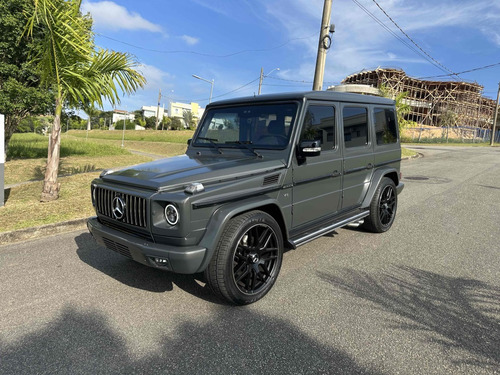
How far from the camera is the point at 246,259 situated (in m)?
2.92

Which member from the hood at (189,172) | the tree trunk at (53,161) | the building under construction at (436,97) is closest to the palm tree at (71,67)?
the tree trunk at (53,161)

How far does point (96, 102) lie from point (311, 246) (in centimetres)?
511

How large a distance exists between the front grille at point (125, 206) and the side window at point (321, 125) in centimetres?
178

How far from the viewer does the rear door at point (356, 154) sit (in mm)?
4082

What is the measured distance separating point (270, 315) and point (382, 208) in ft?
9.74

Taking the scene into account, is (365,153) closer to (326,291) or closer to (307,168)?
(307,168)

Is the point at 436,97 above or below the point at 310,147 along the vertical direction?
above

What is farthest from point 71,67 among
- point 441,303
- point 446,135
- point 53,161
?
point 446,135

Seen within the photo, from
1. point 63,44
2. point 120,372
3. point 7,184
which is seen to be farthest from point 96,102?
point 120,372

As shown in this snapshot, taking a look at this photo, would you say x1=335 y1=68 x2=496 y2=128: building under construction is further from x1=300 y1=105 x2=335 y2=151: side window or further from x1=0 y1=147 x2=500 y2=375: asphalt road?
x1=0 y1=147 x2=500 y2=375: asphalt road

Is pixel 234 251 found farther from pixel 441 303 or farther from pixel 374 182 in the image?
pixel 374 182

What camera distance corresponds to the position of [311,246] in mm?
4406

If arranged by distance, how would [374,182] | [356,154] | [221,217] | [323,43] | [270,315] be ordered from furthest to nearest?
1. [323,43]
2. [374,182]
3. [356,154]
4. [270,315]
5. [221,217]

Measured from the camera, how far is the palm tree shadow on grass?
2426mm
